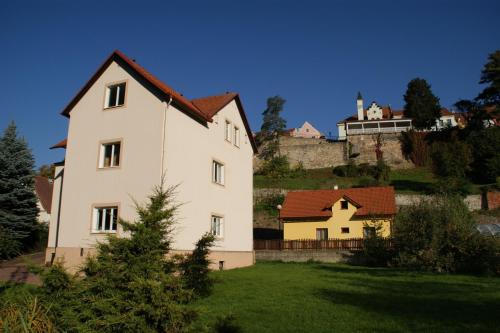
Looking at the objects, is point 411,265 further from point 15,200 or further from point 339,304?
point 15,200

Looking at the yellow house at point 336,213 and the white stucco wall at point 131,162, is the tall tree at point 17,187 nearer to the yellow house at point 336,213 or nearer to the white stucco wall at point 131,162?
the white stucco wall at point 131,162

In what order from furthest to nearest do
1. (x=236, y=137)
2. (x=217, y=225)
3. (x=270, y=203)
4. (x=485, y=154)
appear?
1. (x=485, y=154)
2. (x=270, y=203)
3. (x=236, y=137)
4. (x=217, y=225)

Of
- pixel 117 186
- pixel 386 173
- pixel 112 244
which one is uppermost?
pixel 386 173

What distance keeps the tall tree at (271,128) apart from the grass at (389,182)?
7.78 metres

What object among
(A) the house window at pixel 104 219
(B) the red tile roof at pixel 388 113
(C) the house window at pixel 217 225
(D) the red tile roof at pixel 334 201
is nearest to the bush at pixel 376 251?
(D) the red tile roof at pixel 334 201

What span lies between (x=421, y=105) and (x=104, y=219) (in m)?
63.5

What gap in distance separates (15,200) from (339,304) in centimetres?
2644

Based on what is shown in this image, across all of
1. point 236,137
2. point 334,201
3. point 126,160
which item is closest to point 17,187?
point 126,160

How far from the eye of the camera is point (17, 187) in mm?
30203

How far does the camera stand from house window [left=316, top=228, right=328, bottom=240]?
3497 cm

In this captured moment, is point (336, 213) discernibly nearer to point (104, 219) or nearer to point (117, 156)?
point (117, 156)

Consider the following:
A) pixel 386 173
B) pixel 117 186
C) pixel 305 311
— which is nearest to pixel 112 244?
pixel 305 311

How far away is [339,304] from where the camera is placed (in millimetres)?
11203

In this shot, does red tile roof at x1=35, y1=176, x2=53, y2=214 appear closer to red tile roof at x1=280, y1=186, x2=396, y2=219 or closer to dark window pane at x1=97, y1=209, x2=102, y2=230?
red tile roof at x1=280, y1=186, x2=396, y2=219
